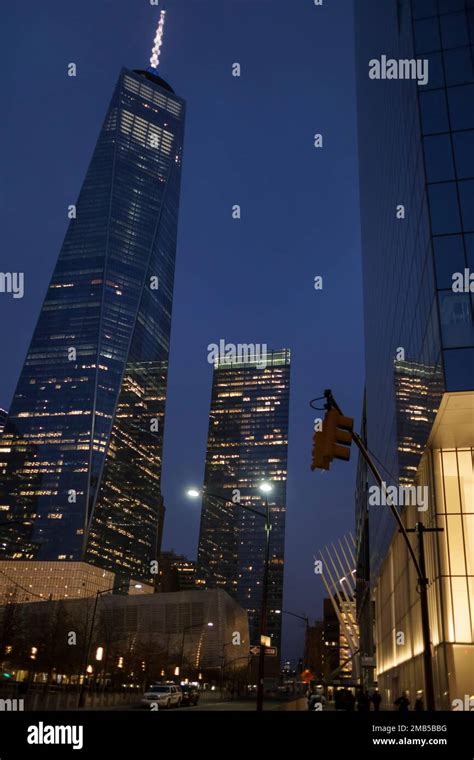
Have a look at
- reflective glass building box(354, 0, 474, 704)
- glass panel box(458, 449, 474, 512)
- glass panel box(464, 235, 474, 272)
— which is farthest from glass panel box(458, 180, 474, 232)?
glass panel box(458, 449, 474, 512)

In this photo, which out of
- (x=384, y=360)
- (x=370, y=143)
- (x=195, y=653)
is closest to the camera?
(x=384, y=360)

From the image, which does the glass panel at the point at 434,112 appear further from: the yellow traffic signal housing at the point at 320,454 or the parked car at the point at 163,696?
the parked car at the point at 163,696

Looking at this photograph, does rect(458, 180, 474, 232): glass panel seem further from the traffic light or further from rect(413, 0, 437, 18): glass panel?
the traffic light

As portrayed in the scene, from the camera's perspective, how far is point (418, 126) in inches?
1289

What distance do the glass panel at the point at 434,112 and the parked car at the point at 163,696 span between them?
1523 inches

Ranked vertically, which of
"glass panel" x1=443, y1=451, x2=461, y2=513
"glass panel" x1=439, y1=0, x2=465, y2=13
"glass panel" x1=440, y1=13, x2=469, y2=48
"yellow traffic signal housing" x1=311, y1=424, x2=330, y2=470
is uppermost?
"glass panel" x1=439, y1=0, x2=465, y2=13

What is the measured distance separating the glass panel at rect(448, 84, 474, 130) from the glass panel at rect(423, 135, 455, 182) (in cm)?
91

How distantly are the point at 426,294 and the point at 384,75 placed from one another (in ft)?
70.9

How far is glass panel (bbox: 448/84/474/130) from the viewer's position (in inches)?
1249

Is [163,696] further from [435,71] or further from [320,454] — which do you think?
[320,454]

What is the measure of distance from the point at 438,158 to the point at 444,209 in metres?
2.88

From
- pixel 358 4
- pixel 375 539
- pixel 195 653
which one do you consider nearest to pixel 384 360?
pixel 375 539

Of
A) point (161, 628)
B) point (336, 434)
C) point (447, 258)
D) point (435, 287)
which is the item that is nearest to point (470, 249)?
point (447, 258)
